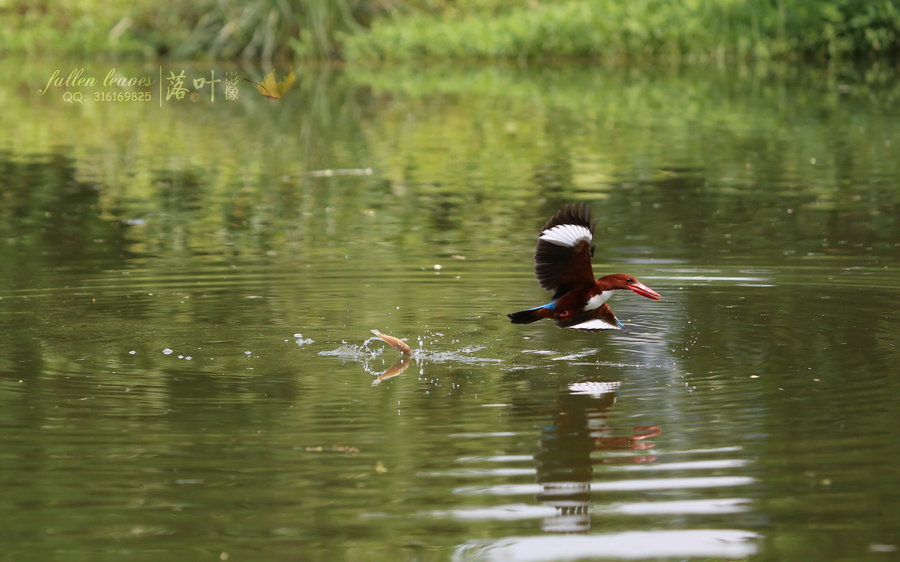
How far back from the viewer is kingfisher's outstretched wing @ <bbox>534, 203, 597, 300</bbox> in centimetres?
615

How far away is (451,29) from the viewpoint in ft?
107

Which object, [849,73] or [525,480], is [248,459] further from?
[849,73]

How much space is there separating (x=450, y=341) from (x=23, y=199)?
25.3ft

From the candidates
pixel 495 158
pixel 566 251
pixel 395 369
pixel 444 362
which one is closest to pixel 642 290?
pixel 566 251

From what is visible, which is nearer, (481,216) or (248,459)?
(248,459)

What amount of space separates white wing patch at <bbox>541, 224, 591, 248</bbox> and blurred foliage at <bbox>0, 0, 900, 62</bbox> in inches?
815

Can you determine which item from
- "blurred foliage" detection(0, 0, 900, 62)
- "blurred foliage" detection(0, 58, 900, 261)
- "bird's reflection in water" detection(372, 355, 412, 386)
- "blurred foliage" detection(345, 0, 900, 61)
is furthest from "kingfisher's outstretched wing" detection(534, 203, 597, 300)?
"blurred foliage" detection(345, 0, 900, 61)

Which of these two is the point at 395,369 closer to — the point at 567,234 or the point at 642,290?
the point at 567,234

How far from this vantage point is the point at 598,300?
637 centimetres

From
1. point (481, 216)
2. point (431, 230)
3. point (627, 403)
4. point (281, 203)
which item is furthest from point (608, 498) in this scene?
point (281, 203)

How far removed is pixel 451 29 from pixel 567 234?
27.2 metres

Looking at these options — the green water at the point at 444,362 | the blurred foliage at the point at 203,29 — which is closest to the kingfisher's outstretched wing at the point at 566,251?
the green water at the point at 444,362

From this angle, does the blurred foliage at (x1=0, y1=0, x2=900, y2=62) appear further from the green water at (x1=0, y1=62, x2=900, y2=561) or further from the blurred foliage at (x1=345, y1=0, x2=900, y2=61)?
the green water at (x1=0, y1=62, x2=900, y2=561)

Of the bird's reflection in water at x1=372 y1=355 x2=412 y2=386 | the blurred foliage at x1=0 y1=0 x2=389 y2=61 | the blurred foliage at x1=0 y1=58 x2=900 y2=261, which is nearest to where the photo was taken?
the bird's reflection in water at x1=372 y1=355 x2=412 y2=386
